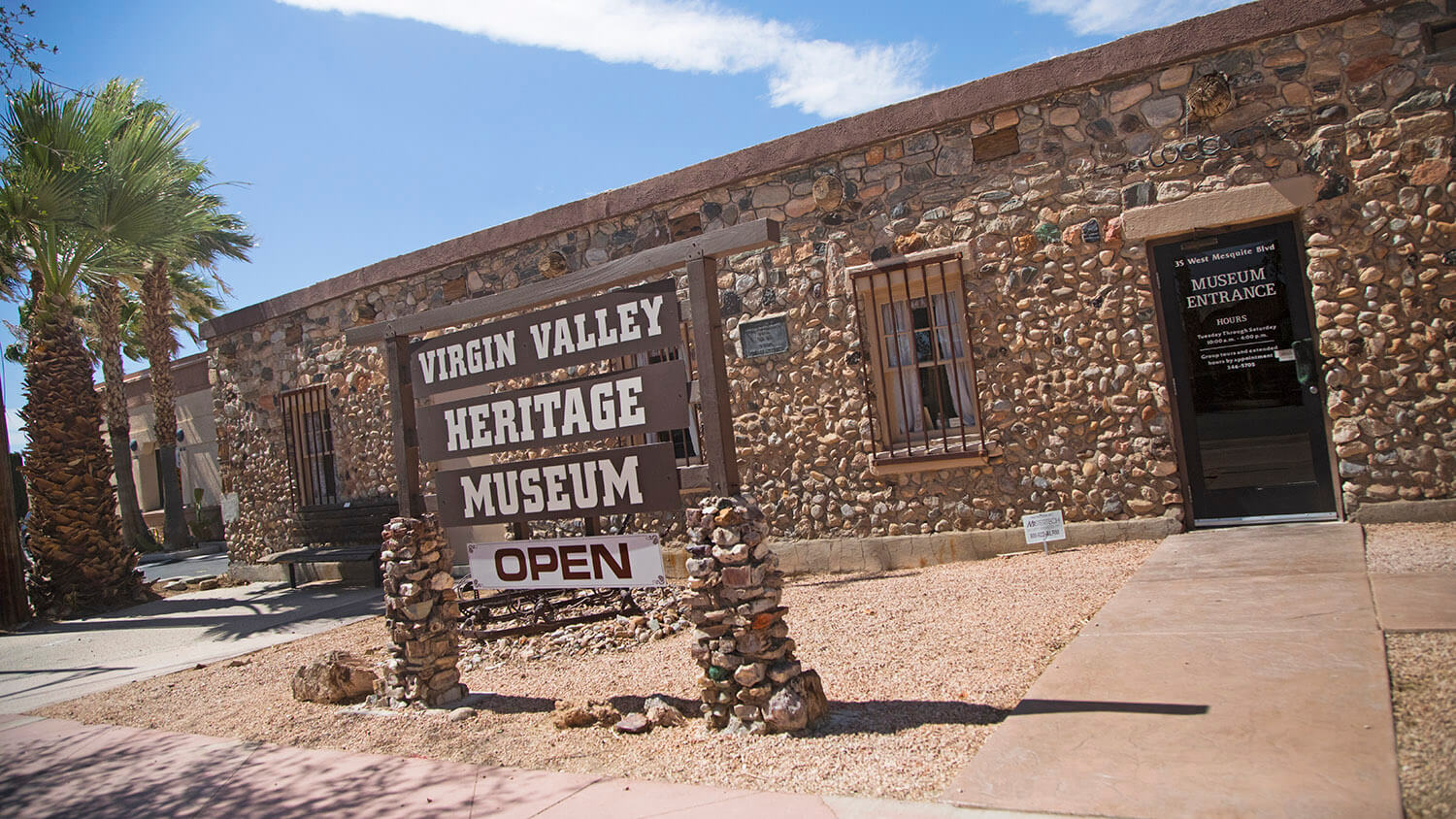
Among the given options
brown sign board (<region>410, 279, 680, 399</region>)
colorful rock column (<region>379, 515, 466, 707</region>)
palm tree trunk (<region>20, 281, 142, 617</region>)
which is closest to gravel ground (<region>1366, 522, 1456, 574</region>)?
brown sign board (<region>410, 279, 680, 399</region>)

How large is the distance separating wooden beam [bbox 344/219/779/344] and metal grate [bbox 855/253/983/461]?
127 inches

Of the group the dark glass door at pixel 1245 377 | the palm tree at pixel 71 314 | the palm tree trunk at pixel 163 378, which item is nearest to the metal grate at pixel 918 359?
the dark glass door at pixel 1245 377

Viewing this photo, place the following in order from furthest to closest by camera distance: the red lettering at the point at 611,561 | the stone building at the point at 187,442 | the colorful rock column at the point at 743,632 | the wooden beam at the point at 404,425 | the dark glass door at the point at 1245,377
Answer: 1. the stone building at the point at 187,442
2. the dark glass door at the point at 1245,377
3. the wooden beam at the point at 404,425
4. the red lettering at the point at 611,561
5. the colorful rock column at the point at 743,632

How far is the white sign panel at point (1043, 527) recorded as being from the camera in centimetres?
666

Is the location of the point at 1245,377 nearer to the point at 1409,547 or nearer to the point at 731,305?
the point at 1409,547

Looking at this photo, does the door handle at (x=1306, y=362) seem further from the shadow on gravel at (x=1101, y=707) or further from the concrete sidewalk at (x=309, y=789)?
the concrete sidewalk at (x=309, y=789)

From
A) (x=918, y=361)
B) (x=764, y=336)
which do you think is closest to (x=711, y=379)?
(x=918, y=361)

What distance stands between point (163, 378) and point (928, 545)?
18.0 meters

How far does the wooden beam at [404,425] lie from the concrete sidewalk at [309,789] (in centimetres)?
145

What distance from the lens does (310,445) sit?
1175 centimetres

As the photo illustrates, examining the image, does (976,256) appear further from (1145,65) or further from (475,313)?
(475,313)

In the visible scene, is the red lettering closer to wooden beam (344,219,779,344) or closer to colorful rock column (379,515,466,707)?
colorful rock column (379,515,466,707)

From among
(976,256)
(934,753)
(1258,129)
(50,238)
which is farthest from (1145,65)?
(50,238)

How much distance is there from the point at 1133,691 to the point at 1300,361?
393 centimetres
